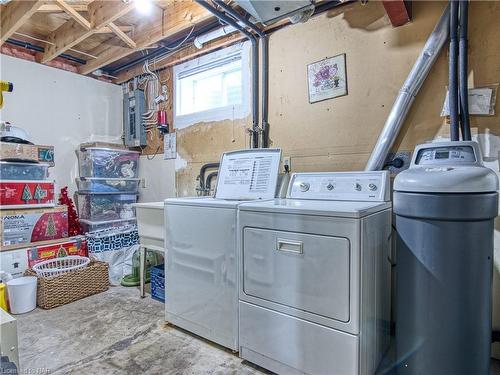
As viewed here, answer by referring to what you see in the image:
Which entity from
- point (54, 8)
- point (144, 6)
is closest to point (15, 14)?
point (54, 8)

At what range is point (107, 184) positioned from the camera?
3414 millimetres

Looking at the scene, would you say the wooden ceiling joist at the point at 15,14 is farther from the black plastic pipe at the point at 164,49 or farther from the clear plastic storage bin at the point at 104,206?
the clear plastic storage bin at the point at 104,206

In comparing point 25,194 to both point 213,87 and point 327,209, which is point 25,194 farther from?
point 327,209

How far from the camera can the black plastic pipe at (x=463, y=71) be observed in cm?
164

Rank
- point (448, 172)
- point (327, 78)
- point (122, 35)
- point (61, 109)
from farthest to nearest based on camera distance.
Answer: point (61, 109) < point (122, 35) < point (327, 78) < point (448, 172)

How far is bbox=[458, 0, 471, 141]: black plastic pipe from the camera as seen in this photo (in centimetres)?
164

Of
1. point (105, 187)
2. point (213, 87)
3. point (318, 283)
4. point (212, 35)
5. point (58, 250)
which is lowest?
point (58, 250)

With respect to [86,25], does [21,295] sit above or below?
below

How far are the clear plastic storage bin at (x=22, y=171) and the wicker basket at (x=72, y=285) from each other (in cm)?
87

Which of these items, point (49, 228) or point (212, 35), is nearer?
point (212, 35)

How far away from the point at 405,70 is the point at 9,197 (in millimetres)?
3386

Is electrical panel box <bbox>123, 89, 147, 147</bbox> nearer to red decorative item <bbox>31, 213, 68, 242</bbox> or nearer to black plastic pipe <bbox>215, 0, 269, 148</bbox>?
red decorative item <bbox>31, 213, 68, 242</bbox>

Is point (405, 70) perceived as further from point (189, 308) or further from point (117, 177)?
point (117, 177)

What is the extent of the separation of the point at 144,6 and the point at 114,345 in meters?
2.57
